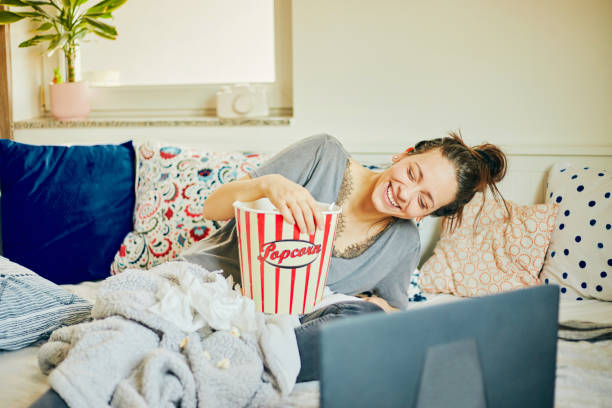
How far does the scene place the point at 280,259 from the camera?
823mm

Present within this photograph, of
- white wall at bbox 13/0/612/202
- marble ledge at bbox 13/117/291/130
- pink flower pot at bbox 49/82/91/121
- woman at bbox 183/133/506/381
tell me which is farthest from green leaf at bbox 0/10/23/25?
woman at bbox 183/133/506/381

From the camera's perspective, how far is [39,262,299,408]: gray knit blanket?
2.12 ft

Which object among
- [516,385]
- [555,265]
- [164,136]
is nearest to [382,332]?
[516,385]

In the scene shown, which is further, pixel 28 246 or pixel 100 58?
pixel 100 58

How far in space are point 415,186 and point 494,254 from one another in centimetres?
52

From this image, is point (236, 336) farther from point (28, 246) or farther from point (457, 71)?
point (457, 71)

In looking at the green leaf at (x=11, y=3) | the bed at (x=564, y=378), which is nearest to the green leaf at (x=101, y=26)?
the green leaf at (x=11, y=3)

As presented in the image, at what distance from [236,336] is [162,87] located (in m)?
1.51

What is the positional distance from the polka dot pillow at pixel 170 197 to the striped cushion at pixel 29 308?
0.38m

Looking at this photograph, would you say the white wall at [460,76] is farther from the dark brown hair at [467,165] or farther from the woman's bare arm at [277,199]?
the woman's bare arm at [277,199]

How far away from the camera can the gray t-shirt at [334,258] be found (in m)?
1.13

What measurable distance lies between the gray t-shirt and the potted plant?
105 cm

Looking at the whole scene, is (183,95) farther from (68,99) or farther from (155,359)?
(155,359)

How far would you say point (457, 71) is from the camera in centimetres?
165
